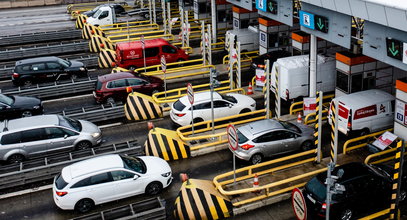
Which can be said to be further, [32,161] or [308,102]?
[308,102]

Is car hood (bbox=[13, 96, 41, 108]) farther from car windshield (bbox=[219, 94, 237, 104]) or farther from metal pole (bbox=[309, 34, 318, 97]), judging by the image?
metal pole (bbox=[309, 34, 318, 97])

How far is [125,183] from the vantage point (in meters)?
16.6

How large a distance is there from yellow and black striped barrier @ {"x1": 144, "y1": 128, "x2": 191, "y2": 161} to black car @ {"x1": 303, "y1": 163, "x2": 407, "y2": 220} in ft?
19.4

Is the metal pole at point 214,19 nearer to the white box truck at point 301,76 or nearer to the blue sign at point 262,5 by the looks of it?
the blue sign at point 262,5

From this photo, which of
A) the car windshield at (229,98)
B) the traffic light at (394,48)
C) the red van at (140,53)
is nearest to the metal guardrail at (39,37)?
the red van at (140,53)

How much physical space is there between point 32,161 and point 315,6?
13712 mm

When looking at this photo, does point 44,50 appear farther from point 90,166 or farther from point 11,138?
point 90,166

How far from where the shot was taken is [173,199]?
672 inches

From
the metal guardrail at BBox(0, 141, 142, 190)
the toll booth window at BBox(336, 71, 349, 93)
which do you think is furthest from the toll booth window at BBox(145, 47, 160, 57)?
the toll booth window at BBox(336, 71, 349, 93)

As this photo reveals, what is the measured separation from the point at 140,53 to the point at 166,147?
1246cm

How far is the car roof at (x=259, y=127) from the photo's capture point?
752 inches

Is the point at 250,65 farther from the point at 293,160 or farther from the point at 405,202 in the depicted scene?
the point at 405,202

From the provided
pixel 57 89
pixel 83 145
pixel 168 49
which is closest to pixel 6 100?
pixel 57 89

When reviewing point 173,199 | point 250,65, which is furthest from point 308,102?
point 250,65
